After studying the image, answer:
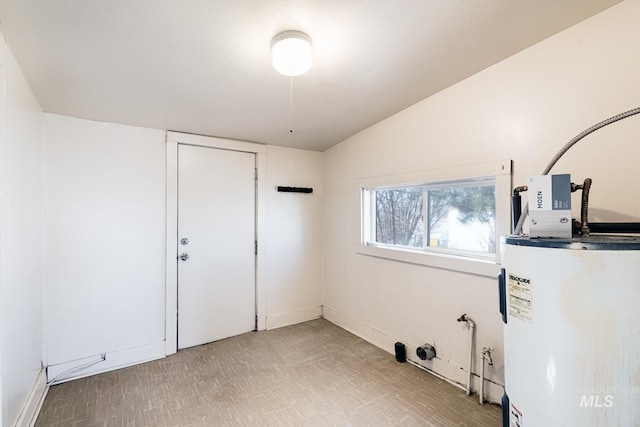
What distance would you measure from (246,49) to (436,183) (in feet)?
5.77

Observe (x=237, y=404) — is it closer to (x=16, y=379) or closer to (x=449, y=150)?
(x=16, y=379)

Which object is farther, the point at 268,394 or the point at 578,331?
the point at 268,394

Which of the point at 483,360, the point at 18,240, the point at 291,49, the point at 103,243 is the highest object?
the point at 291,49

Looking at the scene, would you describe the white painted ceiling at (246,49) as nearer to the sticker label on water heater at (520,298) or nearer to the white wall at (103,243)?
the white wall at (103,243)

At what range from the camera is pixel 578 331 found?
3.02 ft

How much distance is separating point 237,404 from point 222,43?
91.5 inches

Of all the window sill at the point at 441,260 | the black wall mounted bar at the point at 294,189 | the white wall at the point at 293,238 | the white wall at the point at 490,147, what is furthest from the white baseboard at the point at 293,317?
the black wall mounted bar at the point at 294,189

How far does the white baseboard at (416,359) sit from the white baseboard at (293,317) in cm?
18

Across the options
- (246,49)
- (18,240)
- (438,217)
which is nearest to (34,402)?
(18,240)

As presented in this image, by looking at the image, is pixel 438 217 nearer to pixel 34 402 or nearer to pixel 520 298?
pixel 520 298

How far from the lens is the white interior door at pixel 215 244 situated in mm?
2807

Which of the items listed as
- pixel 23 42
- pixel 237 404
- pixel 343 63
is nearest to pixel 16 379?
pixel 237 404

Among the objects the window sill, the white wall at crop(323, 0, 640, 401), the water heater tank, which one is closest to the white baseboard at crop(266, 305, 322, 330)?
the white wall at crop(323, 0, 640, 401)

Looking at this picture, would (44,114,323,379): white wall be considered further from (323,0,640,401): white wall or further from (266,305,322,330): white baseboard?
(323,0,640,401): white wall
